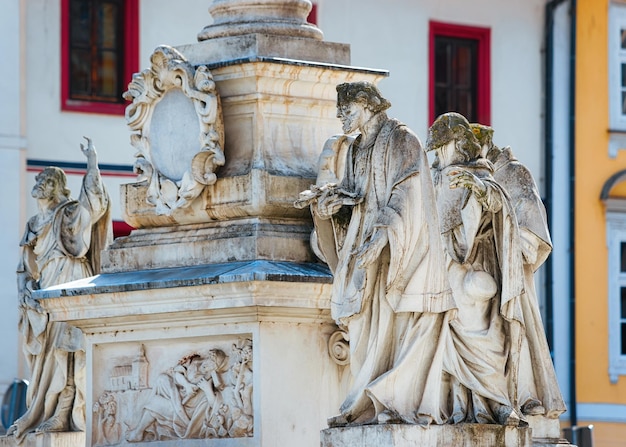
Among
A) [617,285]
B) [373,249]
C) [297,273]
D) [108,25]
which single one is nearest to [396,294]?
[373,249]

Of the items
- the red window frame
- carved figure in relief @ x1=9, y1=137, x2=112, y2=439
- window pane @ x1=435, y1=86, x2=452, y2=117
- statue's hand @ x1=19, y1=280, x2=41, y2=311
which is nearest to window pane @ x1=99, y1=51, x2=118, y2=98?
the red window frame

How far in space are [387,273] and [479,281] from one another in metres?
0.92

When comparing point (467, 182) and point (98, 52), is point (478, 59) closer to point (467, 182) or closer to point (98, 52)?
point (98, 52)

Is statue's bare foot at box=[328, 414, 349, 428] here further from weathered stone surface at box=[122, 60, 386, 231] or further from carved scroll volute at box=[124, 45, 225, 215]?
carved scroll volute at box=[124, 45, 225, 215]

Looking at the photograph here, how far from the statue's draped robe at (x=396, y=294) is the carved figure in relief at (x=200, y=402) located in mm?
1000

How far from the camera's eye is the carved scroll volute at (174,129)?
14.8m

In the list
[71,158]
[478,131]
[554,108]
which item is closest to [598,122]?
[554,108]

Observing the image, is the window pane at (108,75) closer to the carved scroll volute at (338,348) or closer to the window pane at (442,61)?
the window pane at (442,61)

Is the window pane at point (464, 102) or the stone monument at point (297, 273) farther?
the window pane at point (464, 102)

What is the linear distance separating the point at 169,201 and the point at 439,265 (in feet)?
7.86

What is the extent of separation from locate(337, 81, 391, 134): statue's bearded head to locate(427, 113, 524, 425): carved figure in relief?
62 centimetres

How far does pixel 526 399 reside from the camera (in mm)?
15070

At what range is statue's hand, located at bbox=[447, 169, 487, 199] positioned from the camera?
13.8m

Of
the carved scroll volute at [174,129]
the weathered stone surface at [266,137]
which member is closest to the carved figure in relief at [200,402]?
the weathered stone surface at [266,137]
